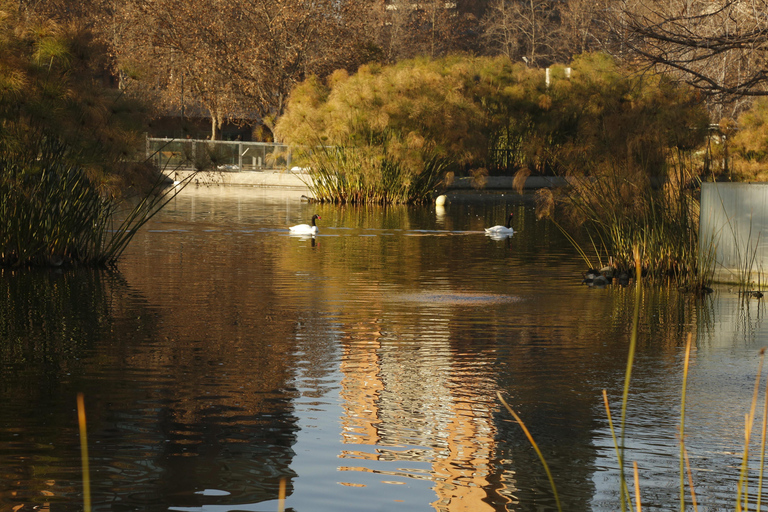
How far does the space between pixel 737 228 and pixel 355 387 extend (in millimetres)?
8496

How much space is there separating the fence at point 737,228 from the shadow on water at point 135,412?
299 inches

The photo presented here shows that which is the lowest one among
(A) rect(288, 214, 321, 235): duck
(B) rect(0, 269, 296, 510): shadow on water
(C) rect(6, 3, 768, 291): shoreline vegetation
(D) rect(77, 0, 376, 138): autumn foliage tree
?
(B) rect(0, 269, 296, 510): shadow on water

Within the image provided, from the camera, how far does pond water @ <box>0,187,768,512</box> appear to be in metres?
6.77

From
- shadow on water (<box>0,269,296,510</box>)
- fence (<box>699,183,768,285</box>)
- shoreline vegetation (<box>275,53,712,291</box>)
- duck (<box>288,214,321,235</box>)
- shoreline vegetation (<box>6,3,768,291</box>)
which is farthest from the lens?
duck (<box>288,214,321,235</box>)

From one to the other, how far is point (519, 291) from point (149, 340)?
241 inches

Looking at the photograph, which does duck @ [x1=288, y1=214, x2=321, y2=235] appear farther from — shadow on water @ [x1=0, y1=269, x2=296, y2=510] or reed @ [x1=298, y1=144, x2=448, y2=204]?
reed @ [x1=298, y1=144, x2=448, y2=204]

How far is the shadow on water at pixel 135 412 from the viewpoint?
6.66 metres

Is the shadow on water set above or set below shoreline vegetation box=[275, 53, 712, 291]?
below

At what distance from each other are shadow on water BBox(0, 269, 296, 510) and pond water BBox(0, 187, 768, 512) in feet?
0.07

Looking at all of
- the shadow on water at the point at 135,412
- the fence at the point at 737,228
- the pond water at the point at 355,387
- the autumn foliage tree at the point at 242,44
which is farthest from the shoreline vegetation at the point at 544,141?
the autumn foliage tree at the point at 242,44

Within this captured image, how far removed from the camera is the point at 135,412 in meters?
8.43

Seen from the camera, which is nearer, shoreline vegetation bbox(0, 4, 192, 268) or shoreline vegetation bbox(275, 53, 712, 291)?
shoreline vegetation bbox(0, 4, 192, 268)

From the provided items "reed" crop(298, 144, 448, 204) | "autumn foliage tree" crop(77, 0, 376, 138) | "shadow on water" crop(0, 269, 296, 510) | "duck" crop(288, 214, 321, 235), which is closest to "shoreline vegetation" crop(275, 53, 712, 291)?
"reed" crop(298, 144, 448, 204)

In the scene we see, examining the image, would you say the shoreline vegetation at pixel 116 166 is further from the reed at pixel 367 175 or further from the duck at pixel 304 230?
the reed at pixel 367 175
